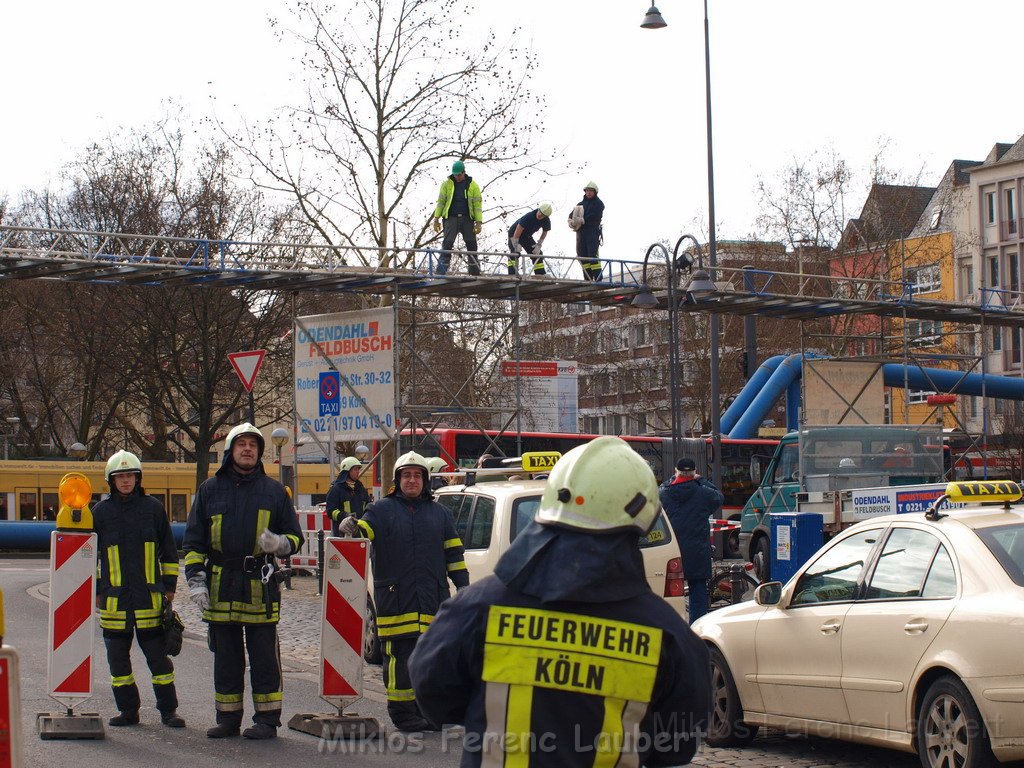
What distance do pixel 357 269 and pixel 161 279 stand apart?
2.85 metres

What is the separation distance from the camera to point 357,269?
21516mm

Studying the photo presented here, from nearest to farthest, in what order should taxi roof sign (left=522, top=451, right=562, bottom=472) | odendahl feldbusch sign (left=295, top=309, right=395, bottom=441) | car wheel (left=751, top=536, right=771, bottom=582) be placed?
taxi roof sign (left=522, top=451, right=562, bottom=472) < odendahl feldbusch sign (left=295, top=309, right=395, bottom=441) < car wheel (left=751, top=536, right=771, bottom=582)

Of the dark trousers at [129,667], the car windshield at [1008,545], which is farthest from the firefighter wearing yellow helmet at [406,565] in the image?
the car windshield at [1008,545]

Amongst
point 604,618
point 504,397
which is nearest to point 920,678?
point 604,618

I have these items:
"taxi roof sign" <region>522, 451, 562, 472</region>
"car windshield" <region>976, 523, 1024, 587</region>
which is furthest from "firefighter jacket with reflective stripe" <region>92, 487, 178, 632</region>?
"car windshield" <region>976, 523, 1024, 587</region>

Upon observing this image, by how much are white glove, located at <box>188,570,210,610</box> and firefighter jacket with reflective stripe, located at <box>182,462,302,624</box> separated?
1.2 inches

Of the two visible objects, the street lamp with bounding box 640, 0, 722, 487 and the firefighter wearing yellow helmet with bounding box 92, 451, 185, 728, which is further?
the street lamp with bounding box 640, 0, 722, 487

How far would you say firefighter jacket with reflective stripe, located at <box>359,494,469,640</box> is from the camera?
28.3 feet

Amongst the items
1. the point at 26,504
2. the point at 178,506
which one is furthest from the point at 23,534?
the point at 178,506

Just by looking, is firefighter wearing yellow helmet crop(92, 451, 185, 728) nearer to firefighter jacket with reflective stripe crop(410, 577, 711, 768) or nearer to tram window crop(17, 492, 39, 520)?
firefighter jacket with reflective stripe crop(410, 577, 711, 768)

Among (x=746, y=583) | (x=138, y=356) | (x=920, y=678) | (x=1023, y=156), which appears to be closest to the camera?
(x=920, y=678)

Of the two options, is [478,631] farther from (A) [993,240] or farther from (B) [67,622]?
(A) [993,240]

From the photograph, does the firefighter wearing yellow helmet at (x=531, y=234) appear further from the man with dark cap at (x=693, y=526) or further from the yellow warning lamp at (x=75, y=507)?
the yellow warning lamp at (x=75, y=507)

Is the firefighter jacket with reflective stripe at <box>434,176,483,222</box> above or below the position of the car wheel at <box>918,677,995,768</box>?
above
